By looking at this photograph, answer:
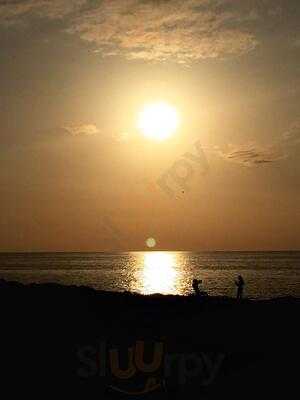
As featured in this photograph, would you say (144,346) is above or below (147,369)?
above

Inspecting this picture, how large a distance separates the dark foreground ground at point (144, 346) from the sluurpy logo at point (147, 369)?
28 mm

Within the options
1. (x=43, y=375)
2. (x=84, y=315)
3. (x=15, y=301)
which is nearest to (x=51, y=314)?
(x=84, y=315)

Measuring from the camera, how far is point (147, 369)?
43.4 feet

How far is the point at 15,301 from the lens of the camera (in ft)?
75.0

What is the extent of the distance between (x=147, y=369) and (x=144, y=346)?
2966mm

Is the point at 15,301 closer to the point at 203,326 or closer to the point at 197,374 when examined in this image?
the point at 203,326

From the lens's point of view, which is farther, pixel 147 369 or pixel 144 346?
pixel 144 346

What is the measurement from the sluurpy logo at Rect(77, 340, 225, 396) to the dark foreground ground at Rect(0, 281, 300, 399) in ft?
0.09

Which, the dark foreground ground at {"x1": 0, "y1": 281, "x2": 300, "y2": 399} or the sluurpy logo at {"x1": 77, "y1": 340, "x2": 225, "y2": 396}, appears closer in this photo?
the sluurpy logo at {"x1": 77, "y1": 340, "x2": 225, "y2": 396}

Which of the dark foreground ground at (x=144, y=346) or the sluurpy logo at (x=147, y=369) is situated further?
the dark foreground ground at (x=144, y=346)

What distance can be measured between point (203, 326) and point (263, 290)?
169 ft

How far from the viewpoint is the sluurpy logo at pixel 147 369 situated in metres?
13.1

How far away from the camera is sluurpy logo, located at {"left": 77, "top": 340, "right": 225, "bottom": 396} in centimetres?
1309

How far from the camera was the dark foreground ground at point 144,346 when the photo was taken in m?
14.4
